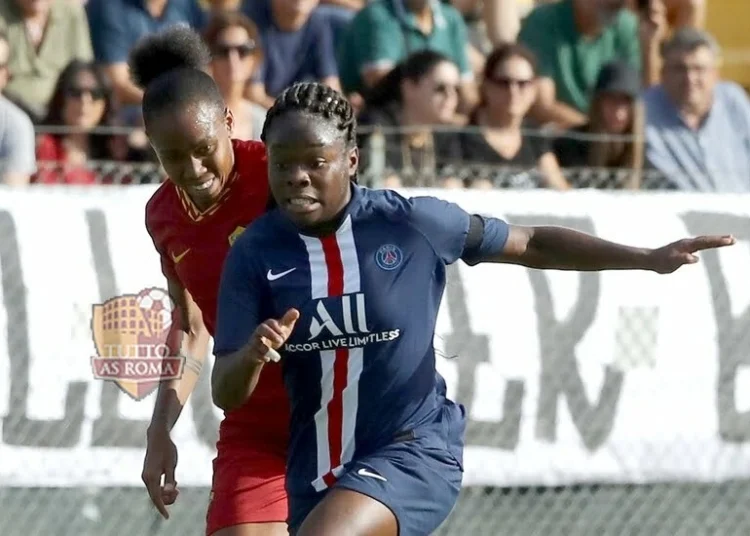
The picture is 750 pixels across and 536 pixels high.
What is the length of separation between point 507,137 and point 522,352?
5.41 feet

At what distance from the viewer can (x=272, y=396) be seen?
14.1 ft

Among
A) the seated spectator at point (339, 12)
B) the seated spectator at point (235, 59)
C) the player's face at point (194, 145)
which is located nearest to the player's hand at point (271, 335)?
the player's face at point (194, 145)

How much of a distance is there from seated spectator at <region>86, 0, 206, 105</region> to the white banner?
6.45 ft

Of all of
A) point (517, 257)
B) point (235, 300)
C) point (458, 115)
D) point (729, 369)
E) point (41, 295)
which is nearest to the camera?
point (235, 300)

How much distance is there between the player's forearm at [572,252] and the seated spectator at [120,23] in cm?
474

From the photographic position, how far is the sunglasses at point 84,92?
25.9 ft

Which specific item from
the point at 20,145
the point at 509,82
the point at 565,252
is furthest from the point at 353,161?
the point at 509,82

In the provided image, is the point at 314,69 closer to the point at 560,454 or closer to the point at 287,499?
the point at 560,454

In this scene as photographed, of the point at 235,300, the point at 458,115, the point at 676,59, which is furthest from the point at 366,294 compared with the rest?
the point at 676,59

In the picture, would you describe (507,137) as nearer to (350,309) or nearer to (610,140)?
(610,140)

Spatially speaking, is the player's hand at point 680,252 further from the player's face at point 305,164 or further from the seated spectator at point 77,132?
the seated spectator at point 77,132

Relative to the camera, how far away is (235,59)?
8000 millimetres

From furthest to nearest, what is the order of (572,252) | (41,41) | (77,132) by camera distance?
(41,41) < (77,132) < (572,252)

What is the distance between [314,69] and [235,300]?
199 inches
